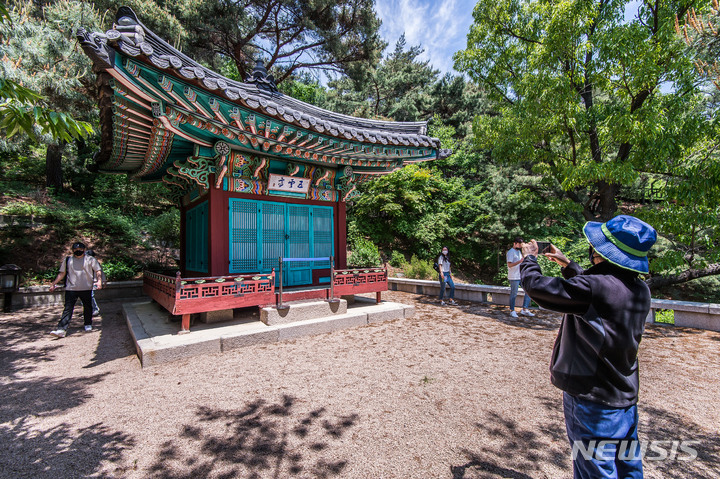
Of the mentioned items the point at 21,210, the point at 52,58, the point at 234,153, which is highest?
the point at 52,58

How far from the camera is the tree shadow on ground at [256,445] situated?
2316mm

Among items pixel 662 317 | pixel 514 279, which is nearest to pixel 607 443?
pixel 514 279

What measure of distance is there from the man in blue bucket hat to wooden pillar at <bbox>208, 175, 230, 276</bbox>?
20.1ft

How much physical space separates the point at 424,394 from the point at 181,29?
47.7 feet

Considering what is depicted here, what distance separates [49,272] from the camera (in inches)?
376

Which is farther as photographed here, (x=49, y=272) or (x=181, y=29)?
(x=181, y=29)

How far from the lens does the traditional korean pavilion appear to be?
160 inches

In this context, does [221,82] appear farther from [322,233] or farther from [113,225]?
[113,225]

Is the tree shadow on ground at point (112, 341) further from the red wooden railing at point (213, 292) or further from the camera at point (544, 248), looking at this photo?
the camera at point (544, 248)

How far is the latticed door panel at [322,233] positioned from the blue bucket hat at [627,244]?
6.62m

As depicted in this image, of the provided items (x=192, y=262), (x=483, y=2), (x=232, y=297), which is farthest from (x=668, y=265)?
(x=192, y=262)

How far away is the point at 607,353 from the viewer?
1543 mm

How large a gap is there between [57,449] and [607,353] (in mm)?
4087

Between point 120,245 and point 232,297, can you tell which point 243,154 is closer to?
point 232,297
